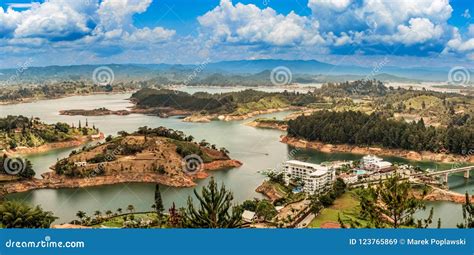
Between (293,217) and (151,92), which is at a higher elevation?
(151,92)

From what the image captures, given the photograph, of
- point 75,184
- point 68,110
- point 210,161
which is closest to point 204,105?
point 68,110

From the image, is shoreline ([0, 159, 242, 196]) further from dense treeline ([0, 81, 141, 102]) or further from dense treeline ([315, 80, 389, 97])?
dense treeline ([315, 80, 389, 97])

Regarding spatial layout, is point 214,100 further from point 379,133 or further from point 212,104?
point 379,133

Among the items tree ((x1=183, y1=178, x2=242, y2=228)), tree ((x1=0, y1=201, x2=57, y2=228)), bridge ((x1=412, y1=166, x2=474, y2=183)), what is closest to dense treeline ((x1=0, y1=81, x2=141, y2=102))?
bridge ((x1=412, y1=166, x2=474, y2=183))
